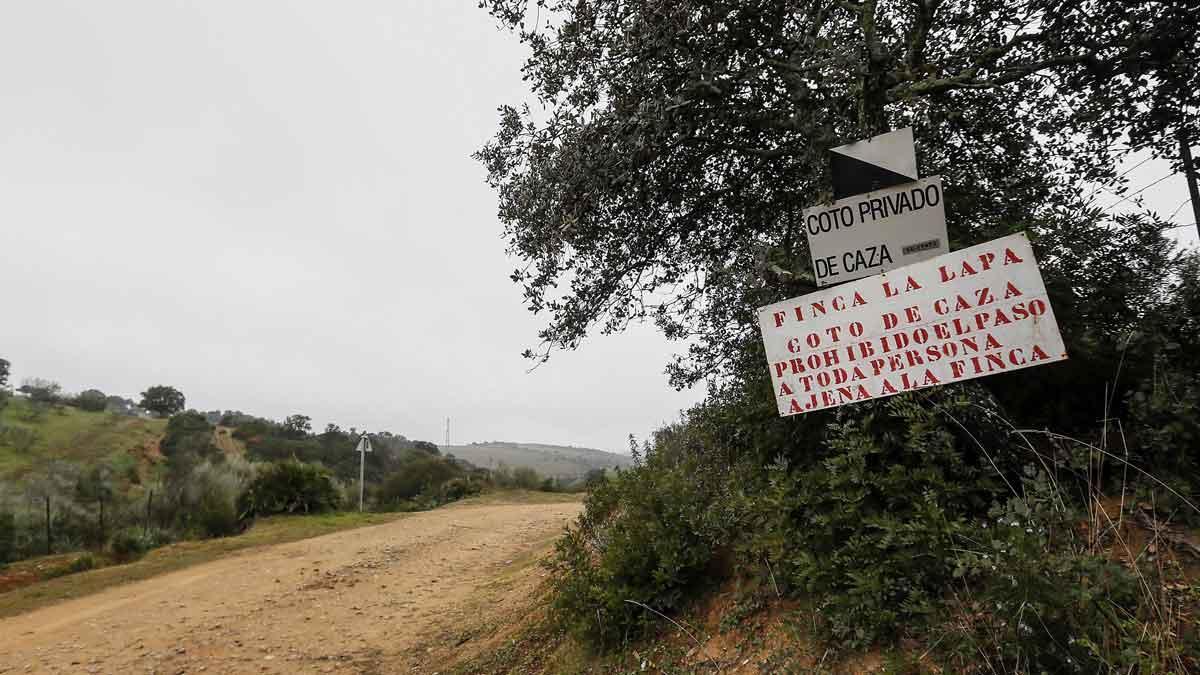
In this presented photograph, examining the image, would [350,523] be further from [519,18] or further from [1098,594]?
[1098,594]

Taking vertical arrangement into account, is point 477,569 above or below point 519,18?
below

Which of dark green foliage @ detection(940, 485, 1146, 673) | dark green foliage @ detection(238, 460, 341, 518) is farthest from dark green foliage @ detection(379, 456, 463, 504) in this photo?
dark green foliage @ detection(940, 485, 1146, 673)

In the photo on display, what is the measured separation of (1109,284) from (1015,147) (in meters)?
1.63

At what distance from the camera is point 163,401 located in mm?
48688

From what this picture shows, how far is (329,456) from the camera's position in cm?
3744

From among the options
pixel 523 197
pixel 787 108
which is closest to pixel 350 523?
pixel 523 197

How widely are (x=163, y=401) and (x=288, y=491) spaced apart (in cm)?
4033

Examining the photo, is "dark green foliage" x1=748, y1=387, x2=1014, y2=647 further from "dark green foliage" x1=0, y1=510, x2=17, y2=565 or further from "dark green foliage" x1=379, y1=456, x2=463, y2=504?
"dark green foliage" x1=379, y1=456, x2=463, y2=504

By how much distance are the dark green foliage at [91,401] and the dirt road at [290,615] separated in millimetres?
43946

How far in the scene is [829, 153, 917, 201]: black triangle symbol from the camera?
3603 mm

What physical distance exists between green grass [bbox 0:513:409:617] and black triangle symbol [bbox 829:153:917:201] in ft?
38.4

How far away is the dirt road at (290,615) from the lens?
5.78 m

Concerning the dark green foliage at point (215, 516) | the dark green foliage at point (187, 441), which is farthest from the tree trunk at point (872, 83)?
the dark green foliage at point (187, 441)

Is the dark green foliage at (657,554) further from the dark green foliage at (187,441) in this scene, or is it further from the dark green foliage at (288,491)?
the dark green foliage at (187,441)
